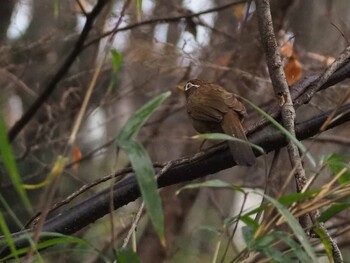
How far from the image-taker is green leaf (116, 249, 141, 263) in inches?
54.1

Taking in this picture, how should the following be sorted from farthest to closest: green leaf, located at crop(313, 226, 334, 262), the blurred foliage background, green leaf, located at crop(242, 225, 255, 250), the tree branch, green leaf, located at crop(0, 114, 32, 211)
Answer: the blurred foliage background < the tree branch < green leaf, located at crop(313, 226, 334, 262) < green leaf, located at crop(242, 225, 255, 250) < green leaf, located at crop(0, 114, 32, 211)

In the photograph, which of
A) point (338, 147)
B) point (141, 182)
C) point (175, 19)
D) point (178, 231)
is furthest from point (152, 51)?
point (141, 182)

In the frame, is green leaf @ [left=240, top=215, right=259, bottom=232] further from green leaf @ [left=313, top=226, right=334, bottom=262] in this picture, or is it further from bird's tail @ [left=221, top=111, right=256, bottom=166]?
bird's tail @ [left=221, top=111, right=256, bottom=166]

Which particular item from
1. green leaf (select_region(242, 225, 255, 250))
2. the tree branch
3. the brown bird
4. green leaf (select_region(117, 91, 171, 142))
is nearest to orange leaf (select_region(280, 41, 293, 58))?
the brown bird

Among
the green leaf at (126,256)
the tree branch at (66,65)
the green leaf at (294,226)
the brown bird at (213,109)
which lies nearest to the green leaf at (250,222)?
the green leaf at (294,226)

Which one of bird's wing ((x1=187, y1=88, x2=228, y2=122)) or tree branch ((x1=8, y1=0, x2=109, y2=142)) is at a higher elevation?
tree branch ((x1=8, y1=0, x2=109, y2=142))

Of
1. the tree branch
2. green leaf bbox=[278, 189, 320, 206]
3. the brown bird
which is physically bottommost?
green leaf bbox=[278, 189, 320, 206]

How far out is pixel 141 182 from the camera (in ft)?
4.19

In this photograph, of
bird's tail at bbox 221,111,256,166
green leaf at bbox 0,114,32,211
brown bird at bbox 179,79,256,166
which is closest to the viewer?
green leaf at bbox 0,114,32,211

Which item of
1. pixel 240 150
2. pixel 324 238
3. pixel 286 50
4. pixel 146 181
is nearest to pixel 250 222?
pixel 324 238

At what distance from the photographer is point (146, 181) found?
4.21 feet

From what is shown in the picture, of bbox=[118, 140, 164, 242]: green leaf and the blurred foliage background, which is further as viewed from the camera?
the blurred foliage background

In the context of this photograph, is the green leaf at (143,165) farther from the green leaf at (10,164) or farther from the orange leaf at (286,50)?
the orange leaf at (286,50)

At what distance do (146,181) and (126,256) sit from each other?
0.18 meters
